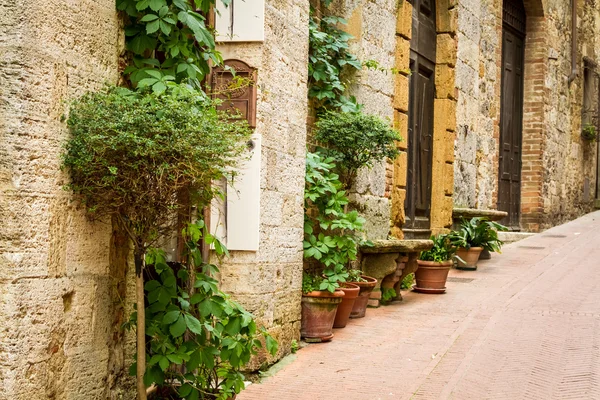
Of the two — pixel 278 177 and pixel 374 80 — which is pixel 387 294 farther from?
pixel 278 177

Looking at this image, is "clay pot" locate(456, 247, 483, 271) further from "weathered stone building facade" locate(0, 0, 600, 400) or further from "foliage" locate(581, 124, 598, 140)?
"foliage" locate(581, 124, 598, 140)

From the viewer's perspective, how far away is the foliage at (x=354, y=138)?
706cm

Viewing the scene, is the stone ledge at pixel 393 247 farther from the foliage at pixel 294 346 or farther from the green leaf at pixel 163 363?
the green leaf at pixel 163 363

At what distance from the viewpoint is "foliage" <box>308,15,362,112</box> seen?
23.1ft

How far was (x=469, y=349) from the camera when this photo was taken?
624 centimetres

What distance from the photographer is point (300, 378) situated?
5359 millimetres

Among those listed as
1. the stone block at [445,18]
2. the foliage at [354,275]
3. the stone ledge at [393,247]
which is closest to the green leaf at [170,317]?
the foliage at [354,275]

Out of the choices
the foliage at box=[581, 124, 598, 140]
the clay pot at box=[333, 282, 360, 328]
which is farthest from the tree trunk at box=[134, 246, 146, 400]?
the foliage at box=[581, 124, 598, 140]

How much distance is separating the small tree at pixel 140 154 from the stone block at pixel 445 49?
740cm

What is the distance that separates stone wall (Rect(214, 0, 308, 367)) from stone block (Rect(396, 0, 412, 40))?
294 cm

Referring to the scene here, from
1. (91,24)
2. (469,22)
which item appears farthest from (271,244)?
(469,22)

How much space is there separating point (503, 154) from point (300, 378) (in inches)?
387

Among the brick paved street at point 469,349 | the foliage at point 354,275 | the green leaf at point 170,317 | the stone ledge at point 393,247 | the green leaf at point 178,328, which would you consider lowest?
the brick paved street at point 469,349

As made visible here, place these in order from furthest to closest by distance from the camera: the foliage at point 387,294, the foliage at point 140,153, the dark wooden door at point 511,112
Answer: the dark wooden door at point 511,112
the foliage at point 387,294
the foliage at point 140,153
